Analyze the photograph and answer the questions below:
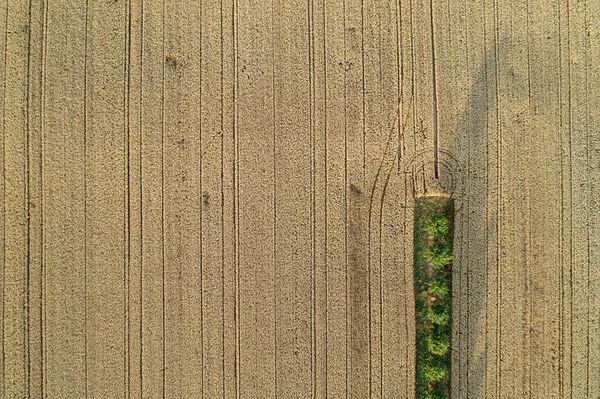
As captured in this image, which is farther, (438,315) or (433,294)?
(433,294)

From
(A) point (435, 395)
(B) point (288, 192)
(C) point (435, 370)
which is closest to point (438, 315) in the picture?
(C) point (435, 370)

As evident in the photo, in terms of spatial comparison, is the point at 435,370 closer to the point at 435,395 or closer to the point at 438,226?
the point at 435,395

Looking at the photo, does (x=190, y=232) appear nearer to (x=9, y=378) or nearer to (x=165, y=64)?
(x=165, y=64)

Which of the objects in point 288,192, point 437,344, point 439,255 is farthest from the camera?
point 288,192

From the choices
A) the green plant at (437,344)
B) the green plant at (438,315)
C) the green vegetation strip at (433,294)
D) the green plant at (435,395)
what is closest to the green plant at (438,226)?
the green vegetation strip at (433,294)

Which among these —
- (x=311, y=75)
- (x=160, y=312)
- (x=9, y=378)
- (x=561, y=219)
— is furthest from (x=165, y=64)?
(x=561, y=219)

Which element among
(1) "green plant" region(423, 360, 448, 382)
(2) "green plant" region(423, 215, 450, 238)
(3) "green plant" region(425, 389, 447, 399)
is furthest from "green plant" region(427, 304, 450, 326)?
(2) "green plant" region(423, 215, 450, 238)
